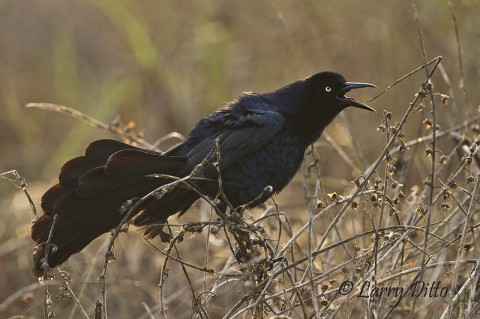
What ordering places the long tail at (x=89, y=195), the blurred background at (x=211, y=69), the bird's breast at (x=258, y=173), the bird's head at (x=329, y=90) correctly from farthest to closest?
the blurred background at (x=211, y=69)
the bird's head at (x=329, y=90)
the bird's breast at (x=258, y=173)
the long tail at (x=89, y=195)

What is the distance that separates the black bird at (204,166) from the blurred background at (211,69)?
71.6 inches

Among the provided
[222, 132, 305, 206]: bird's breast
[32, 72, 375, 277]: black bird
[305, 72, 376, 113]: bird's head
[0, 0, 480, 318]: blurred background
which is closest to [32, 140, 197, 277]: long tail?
[32, 72, 375, 277]: black bird

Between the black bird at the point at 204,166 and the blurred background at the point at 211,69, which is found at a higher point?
the blurred background at the point at 211,69

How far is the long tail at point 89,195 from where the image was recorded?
3539 millimetres

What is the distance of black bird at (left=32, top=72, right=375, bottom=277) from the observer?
3.59 metres

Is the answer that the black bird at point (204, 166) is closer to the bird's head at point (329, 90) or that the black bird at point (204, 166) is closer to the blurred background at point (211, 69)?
the bird's head at point (329, 90)

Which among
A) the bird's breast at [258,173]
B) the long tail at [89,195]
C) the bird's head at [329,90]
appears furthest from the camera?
the bird's head at [329,90]

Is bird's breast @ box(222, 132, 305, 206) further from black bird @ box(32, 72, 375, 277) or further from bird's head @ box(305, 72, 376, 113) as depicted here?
bird's head @ box(305, 72, 376, 113)

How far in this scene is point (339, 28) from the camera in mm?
7996

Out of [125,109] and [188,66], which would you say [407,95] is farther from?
[125,109]

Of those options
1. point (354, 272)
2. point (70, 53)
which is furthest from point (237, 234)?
point (70, 53)

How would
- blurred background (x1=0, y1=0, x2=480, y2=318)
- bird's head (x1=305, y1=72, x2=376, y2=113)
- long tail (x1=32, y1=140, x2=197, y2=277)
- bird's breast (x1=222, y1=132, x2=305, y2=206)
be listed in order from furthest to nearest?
blurred background (x1=0, y1=0, x2=480, y2=318) < bird's head (x1=305, y1=72, x2=376, y2=113) < bird's breast (x1=222, y1=132, x2=305, y2=206) < long tail (x1=32, y1=140, x2=197, y2=277)

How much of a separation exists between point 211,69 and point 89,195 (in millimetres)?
4607

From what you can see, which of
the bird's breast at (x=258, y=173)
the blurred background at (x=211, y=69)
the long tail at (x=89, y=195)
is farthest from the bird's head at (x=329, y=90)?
the blurred background at (x=211, y=69)
